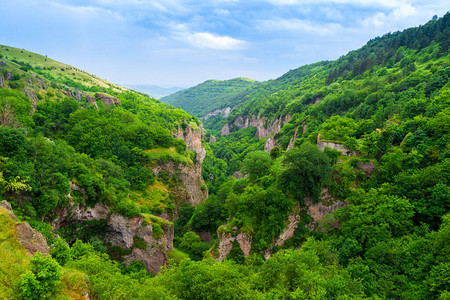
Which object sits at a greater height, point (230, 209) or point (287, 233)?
point (230, 209)

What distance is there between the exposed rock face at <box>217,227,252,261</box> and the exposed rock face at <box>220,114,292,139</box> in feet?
248

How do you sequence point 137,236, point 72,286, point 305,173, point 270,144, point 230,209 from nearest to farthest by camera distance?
1. point 72,286
2. point 305,173
3. point 137,236
4. point 230,209
5. point 270,144

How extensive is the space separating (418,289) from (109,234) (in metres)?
36.7

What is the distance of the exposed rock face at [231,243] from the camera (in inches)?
1208

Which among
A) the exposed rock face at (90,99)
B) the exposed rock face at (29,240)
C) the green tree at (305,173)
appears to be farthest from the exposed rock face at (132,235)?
the exposed rock face at (90,99)

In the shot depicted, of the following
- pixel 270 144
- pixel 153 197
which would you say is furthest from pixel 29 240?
pixel 270 144

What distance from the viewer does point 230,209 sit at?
35500mm

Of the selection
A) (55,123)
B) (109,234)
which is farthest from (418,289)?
(55,123)

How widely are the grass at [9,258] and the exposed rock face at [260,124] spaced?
94.3 metres

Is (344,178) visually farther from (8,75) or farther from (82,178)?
(8,75)

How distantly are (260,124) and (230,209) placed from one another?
102m

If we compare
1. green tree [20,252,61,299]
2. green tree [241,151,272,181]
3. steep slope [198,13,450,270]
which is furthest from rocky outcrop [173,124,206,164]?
green tree [20,252,61,299]

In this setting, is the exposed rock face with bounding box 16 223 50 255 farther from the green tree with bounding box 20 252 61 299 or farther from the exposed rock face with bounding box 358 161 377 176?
the exposed rock face with bounding box 358 161 377 176

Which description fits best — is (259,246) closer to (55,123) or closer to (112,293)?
(112,293)
